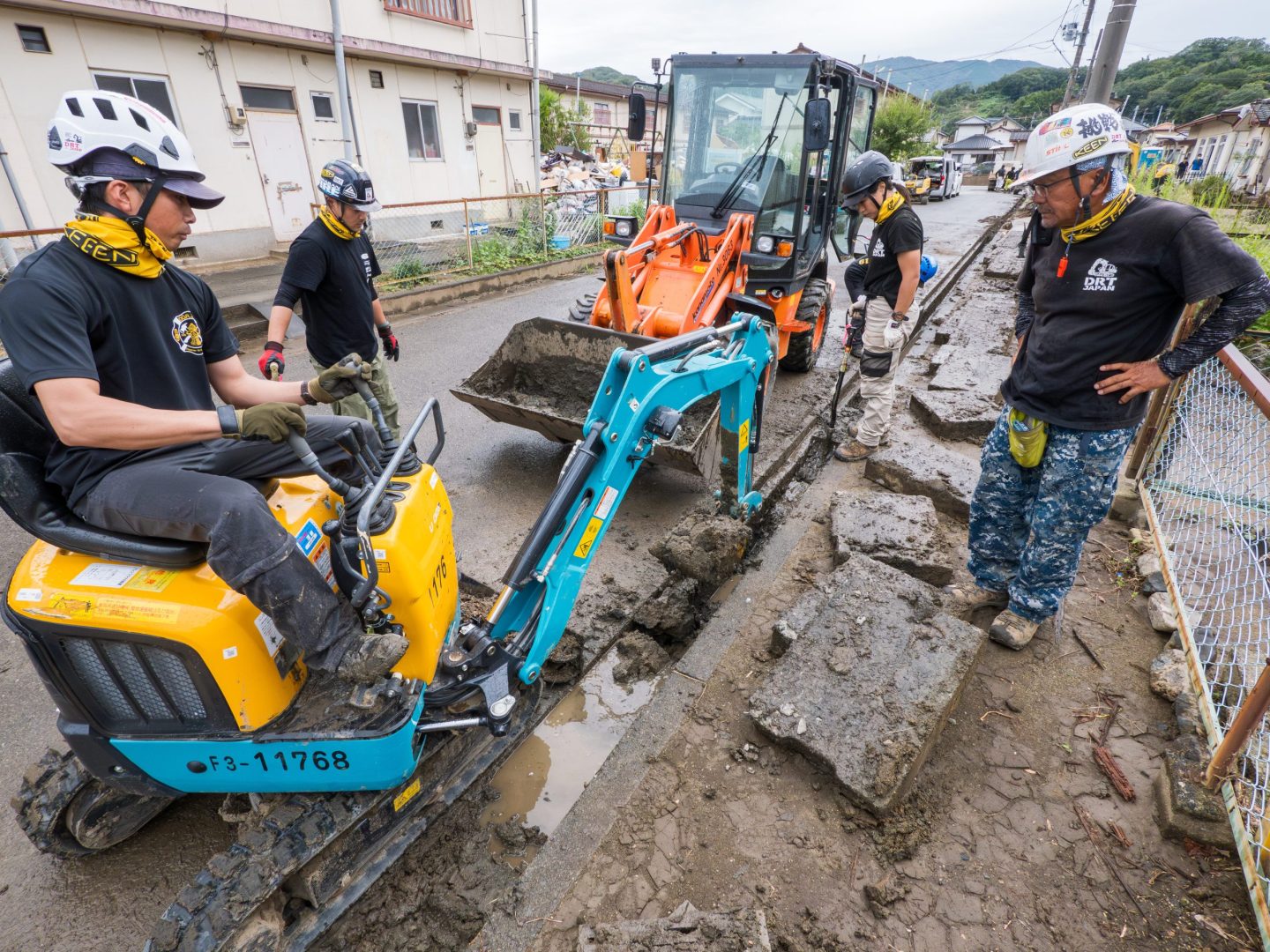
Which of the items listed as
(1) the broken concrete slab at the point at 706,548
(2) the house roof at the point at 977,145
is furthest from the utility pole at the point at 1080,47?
(2) the house roof at the point at 977,145

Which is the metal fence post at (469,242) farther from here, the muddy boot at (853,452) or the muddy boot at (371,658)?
the muddy boot at (371,658)

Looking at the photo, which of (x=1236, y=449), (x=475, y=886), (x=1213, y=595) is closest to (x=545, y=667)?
(x=475, y=886)

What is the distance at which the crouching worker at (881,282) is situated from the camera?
4.87m

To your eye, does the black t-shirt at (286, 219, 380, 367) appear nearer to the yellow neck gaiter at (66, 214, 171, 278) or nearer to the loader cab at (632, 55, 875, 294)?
the yellow neck gaiter at (66, 214, 171, 278)

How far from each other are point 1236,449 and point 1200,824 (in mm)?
2100

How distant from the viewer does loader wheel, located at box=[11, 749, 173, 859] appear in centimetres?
242

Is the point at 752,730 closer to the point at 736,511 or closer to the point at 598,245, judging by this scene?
the point at 736,511

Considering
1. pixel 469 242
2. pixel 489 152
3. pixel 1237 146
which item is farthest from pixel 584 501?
pixel 1237 146

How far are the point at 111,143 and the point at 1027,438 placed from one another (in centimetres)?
394

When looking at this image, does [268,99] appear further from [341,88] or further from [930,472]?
[930,472]

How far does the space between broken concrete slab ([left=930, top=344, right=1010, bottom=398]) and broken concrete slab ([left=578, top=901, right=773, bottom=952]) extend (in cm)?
→ 572

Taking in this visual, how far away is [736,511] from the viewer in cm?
438

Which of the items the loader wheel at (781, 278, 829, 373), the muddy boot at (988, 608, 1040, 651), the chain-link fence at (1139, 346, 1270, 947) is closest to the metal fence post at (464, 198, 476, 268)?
the loader wheel at (781, 278, 829, 373)

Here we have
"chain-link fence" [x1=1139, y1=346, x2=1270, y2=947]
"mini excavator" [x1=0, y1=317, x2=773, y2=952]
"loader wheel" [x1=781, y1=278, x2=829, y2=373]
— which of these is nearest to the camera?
"mini excavator" [x1=0, y1=317, x2=773, y2=952]
